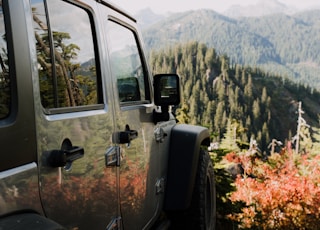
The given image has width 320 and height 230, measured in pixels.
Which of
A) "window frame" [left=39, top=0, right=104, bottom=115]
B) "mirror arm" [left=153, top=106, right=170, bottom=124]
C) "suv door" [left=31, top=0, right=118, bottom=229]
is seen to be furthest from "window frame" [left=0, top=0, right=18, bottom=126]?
"mirror arm" [left=153, top=106, right=170, bottom=124]

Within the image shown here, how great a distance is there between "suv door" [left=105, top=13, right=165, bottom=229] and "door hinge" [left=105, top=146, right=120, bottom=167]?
0.06 m

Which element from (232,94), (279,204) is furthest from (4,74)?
(232,94)

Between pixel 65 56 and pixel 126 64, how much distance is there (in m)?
1.10

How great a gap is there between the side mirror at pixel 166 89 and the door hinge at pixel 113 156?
1.18 metres

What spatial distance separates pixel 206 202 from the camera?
4.86 meters

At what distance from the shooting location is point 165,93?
12.9 ft

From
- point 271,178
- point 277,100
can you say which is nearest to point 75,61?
point 271,178

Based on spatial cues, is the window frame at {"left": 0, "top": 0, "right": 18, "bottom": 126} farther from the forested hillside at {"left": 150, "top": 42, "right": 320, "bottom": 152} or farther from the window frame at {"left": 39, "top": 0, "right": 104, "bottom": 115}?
the forested hillside at {"left": 150, "top": 42, "right": 320, "bottom": 152}

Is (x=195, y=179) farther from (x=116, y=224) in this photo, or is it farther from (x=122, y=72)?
(x=116, y=224)

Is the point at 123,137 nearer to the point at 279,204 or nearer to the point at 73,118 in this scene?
the point at 73,118

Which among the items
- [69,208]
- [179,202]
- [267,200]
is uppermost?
[69,208]

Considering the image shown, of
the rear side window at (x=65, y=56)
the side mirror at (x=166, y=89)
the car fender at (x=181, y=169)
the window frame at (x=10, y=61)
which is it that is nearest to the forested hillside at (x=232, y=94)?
the car fender at (x=181, y=169)

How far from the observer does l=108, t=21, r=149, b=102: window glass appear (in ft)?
10.2

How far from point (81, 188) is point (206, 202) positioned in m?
2.81
